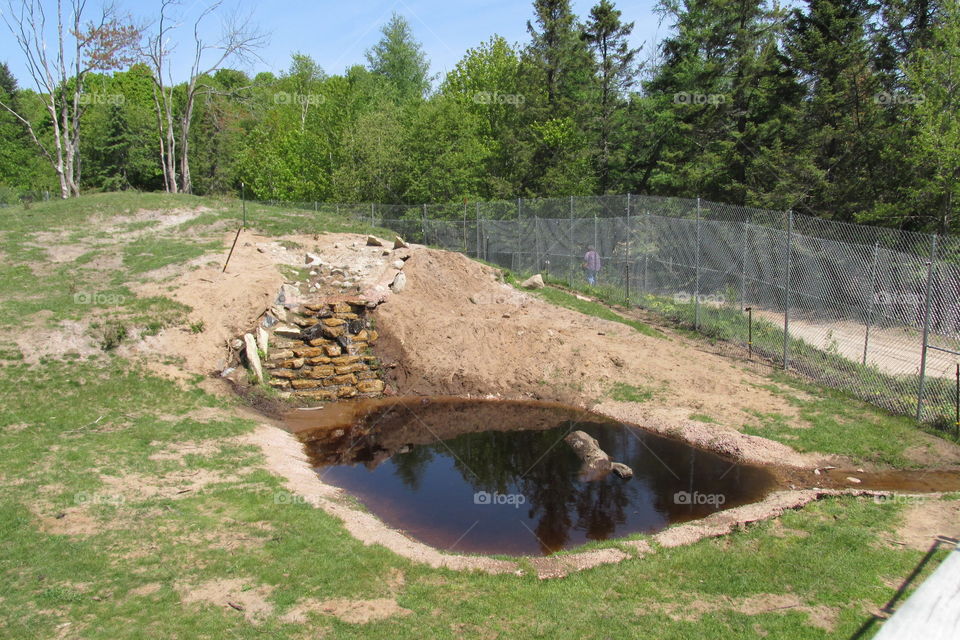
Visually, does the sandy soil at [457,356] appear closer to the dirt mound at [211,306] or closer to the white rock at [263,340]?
the dirt mound at [211,306]

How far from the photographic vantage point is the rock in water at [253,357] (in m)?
15.5

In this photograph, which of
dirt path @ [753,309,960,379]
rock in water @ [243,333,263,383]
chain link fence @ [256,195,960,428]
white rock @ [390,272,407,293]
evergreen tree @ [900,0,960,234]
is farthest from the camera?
white rock @ [390,272,407,293]

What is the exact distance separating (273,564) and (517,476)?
5143 mm

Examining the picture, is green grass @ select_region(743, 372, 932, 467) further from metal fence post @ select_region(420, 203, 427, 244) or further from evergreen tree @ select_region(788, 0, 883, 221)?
metal fence post @ select_region(420, 203, 427, 244)

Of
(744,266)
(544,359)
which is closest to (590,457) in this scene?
(544,359)

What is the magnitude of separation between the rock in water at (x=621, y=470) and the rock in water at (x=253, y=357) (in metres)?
8.25

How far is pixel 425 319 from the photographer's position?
17.8m

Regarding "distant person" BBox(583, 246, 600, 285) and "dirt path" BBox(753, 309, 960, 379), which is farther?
"distant person" BBox(583, 246, 600, 285)

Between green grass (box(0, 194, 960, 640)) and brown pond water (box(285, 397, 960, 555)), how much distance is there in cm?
122

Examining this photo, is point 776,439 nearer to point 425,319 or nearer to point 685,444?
point 685,444

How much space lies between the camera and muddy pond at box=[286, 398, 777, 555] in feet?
32.6

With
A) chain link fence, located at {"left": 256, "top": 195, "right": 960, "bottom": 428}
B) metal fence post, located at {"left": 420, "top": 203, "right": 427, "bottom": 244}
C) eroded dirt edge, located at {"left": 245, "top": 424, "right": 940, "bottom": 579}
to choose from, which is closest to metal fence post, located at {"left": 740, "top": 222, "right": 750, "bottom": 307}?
Answer: chain link fence, located at {"left": 256, "top": 195, "right": 960, "bottom": 428}

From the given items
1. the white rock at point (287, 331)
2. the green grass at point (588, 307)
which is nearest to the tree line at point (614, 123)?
the green grass at point (588, 307)

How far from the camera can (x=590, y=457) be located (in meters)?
12.1
